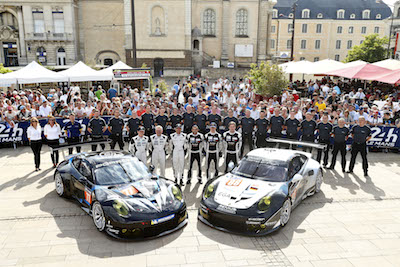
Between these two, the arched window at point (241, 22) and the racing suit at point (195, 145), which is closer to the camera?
the racing suit at point (195, 145)

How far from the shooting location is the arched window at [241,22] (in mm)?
48406

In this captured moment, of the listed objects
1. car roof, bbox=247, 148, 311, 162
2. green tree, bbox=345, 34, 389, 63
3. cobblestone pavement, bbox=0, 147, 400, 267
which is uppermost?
green tree, bbox=345, 34, 389, 63

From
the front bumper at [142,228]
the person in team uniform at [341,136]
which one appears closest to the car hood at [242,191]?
the front bumper at [142,228]

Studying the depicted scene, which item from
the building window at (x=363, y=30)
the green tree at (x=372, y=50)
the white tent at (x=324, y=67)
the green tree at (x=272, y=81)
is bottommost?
the green tree at (x=272, y=81)

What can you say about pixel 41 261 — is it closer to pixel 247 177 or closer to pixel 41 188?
pixel 41 188

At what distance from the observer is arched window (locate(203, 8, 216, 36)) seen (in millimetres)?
48344

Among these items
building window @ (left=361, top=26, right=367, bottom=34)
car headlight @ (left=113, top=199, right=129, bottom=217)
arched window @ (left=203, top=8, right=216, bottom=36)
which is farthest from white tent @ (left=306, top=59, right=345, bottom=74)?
building window @ (left=361, top=26, right=367, bottom=34)

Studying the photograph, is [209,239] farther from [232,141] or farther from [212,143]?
[232,141]

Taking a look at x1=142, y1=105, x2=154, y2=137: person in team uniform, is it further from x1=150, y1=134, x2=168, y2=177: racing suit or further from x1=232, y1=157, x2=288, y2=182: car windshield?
x1=232, y1=157, x2=288, y2=182: car windshield

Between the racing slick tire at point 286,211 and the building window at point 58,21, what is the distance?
4610 centimetres

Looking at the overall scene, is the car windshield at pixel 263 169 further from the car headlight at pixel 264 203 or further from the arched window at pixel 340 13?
the arched window at pixel 340 13

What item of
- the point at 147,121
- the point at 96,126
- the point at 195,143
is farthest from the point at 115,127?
the point at 195,143

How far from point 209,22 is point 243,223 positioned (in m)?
45.5

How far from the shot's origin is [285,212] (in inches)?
296
